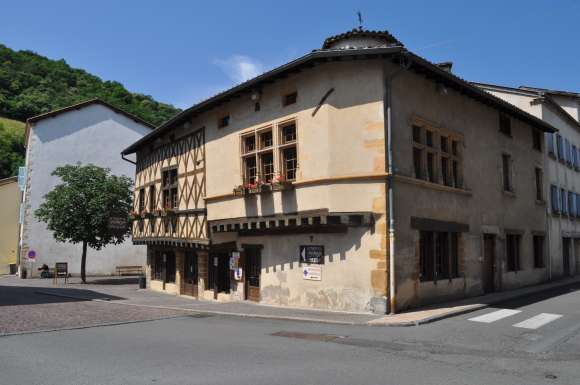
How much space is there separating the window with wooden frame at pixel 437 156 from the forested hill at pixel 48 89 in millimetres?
51255

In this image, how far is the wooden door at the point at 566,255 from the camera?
24672 millimetres

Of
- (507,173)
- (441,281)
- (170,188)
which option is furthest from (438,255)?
(170,188)

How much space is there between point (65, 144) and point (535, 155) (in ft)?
95.5

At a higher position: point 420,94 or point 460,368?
Result: point 420,94

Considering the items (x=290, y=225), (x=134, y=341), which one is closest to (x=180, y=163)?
(x=290, y=225)

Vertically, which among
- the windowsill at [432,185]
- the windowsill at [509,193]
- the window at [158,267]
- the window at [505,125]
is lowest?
the window at [158,267]

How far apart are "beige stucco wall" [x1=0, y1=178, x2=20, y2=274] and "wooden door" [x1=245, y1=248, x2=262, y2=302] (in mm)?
31053

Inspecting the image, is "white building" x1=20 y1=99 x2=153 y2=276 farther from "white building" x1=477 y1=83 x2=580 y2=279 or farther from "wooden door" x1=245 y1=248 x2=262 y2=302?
"white building" x1=477 y1=83 x2=580 y2=279

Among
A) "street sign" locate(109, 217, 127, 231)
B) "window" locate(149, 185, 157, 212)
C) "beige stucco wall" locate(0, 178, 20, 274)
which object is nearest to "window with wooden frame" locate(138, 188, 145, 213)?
"street sign" locate(109, 217, 127, 231)

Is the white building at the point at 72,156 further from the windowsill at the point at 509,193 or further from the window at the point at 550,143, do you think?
the window at the point at 550,143

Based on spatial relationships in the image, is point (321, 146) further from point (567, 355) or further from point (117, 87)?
point (117, 87)

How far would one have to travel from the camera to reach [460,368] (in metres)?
6.88

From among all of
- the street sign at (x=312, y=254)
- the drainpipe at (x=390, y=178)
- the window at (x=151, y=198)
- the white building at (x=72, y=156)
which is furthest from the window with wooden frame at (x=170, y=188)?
the white building at (x=72, y=156)

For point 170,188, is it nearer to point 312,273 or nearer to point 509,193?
point 312,273
